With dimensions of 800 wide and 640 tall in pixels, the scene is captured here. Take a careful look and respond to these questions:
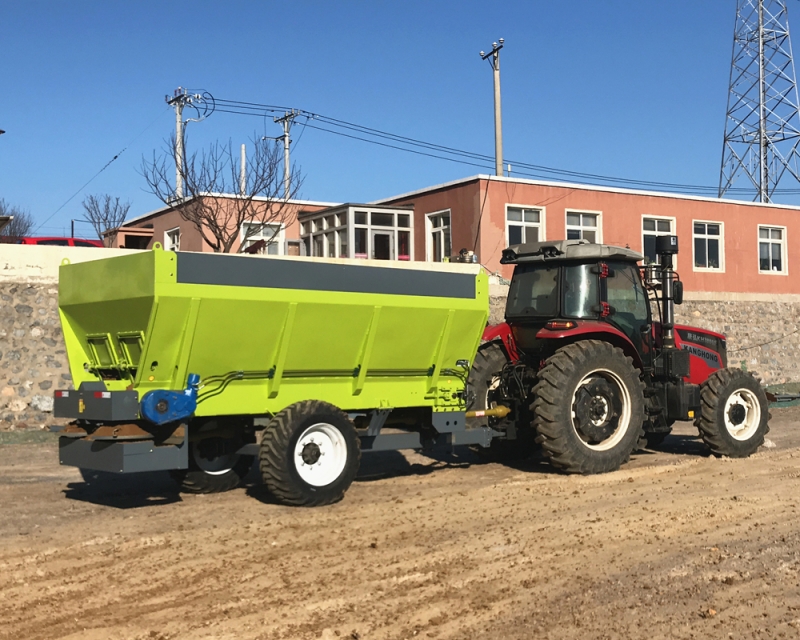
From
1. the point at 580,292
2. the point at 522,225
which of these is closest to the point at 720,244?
the point at 522,225

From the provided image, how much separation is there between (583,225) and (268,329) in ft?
61.1

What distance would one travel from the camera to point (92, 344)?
8.82m

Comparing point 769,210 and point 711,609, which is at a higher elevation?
point 769,210

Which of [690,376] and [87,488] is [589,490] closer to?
[690,376]

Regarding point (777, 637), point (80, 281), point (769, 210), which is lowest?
point (777, 637)

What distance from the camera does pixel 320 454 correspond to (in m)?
8.73

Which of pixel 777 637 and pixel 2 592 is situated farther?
pixel 2 592

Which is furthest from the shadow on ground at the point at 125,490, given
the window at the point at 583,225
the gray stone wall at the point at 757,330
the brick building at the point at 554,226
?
the gray stone wall at the point at 757,330

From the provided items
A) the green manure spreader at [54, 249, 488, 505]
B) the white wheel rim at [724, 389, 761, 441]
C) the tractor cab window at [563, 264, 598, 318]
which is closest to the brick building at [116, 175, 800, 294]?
the white wheel rim at [724, 389, 761, 441]

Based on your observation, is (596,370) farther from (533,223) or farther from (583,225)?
(583,225)

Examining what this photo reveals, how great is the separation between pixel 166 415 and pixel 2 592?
2.37 meters

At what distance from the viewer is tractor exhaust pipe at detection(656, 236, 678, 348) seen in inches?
441

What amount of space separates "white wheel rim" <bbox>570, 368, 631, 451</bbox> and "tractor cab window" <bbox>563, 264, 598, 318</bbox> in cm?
75

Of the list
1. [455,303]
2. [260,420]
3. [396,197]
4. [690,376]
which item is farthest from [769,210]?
[260,420]
